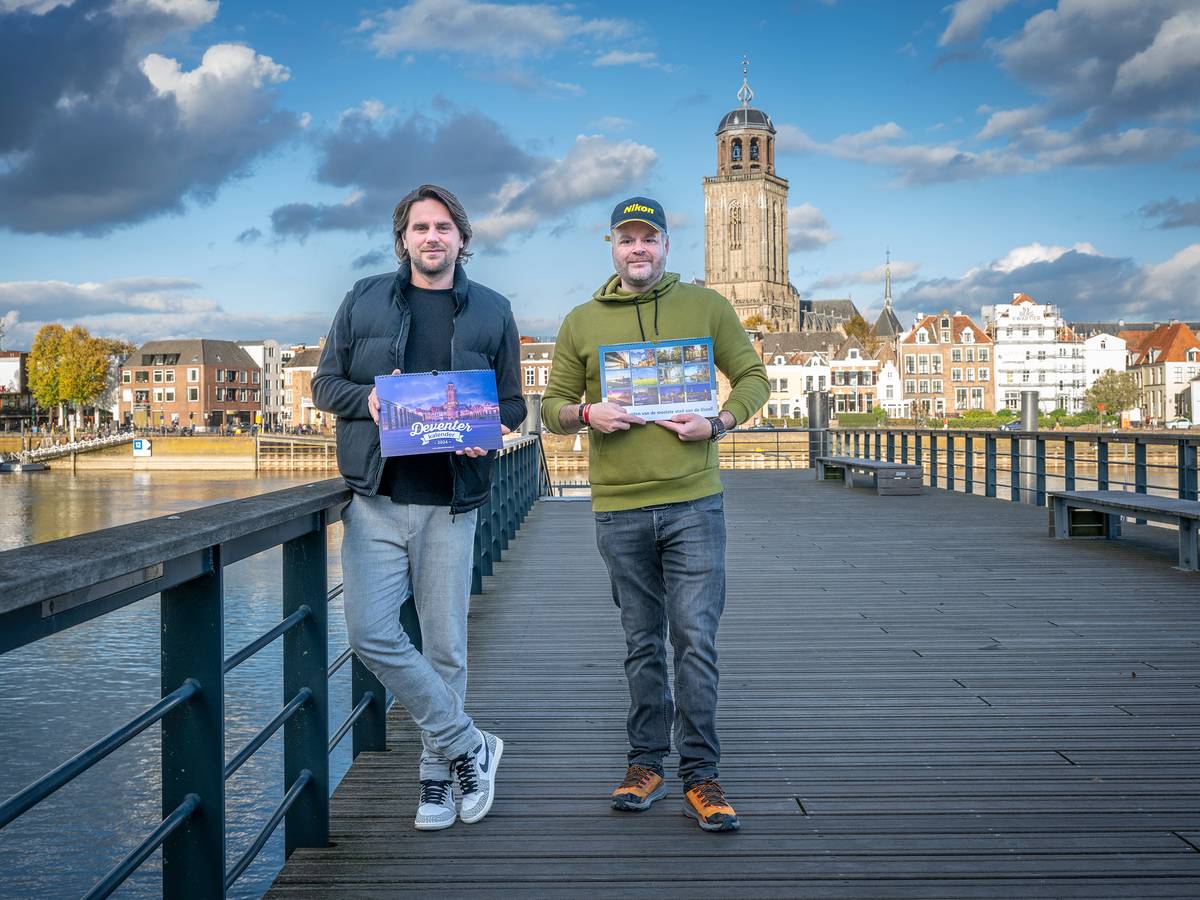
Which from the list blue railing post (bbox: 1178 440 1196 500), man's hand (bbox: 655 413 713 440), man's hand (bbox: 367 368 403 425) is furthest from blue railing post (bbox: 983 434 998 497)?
man's hand (bbox: 367 368 403 425)

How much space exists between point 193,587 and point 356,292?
42.8 inches

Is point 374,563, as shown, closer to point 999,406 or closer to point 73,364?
point 999,406

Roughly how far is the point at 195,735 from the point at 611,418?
1305 mm

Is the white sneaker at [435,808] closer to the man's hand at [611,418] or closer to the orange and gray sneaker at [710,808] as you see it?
the orange and gray sneaker at [710,808]

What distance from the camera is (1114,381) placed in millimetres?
86500

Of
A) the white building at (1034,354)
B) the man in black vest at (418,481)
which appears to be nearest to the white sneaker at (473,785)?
the man in black vest at (418,481)

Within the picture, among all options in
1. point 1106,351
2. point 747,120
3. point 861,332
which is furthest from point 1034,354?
point 747,120

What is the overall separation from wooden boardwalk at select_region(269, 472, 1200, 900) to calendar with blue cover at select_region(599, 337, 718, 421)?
3.52ft

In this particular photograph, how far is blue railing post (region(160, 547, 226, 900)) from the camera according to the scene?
6.92 ft

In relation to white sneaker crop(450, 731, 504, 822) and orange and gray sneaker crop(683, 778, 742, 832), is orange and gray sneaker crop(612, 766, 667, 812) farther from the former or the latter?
white sneaker crop(450, 731, 504, 822)

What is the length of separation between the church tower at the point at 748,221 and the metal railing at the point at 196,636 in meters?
123

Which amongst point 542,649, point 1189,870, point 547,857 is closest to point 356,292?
point 547,857

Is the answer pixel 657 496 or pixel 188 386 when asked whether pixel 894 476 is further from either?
pixel 188 386

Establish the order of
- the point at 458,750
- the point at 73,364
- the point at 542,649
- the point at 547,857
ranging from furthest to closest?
1. the point at 73,364
2. the point at 542,649
3. the point at 458,750
4. the point at 547,857
